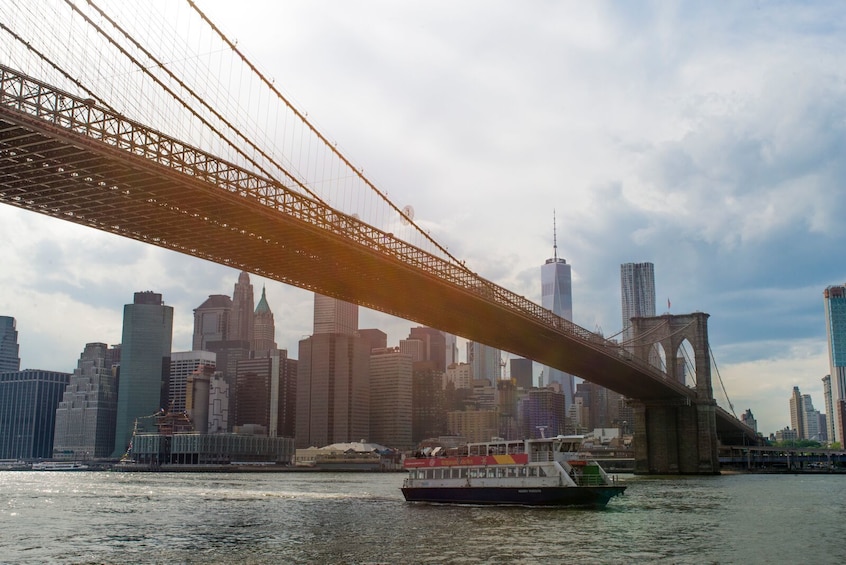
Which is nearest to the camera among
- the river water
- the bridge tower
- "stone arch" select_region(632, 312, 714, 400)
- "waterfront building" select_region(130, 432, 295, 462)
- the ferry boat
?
the river water

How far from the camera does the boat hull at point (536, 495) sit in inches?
1662

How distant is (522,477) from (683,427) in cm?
5348

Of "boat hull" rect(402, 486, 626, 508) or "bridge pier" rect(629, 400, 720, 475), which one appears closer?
"boat hull" rect(402, 486, 626, 508)

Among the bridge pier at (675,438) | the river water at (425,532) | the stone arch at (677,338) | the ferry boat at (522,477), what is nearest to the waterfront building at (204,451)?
the stone arch at (677,338)

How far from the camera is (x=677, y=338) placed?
98.7 meters

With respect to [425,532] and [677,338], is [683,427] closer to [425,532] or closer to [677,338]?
[677,338]

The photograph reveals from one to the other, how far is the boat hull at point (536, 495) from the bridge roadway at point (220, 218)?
1528cm

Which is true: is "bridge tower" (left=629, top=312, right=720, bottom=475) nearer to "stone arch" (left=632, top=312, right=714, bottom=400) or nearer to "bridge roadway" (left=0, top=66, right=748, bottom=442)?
"stone arch" (left=632, top=312, right=714, bottom=400)

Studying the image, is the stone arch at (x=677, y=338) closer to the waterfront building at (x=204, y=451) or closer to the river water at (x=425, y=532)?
the river water at (x=425, y=532)

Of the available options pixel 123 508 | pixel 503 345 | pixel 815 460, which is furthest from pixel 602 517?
pixel 815 460

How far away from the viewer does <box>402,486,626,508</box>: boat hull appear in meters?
42.2

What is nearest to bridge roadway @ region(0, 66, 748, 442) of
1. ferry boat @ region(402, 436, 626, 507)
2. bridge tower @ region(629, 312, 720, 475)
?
ferry boat @ region(402, 436, 626, 507)

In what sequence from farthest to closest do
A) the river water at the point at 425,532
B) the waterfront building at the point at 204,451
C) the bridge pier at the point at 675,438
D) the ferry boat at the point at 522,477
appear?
the waterfront building at the point at 204,451 < the bridge pier at the point at 675,438 < the ferry boat at the point at 522,477 < the river water at the point at 425,532

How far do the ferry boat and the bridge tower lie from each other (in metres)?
48.5
